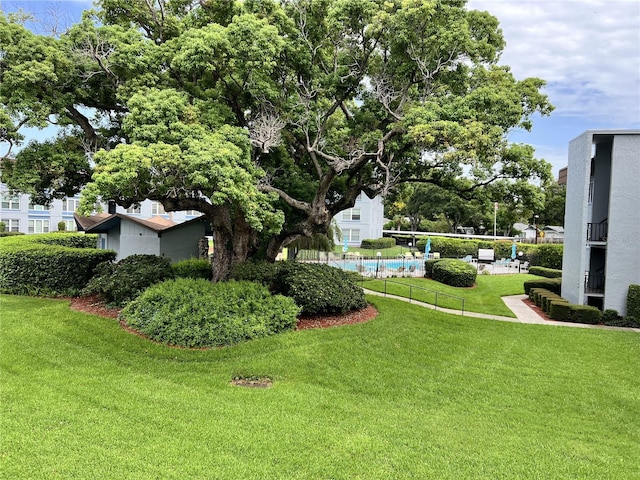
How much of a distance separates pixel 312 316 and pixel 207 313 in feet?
11.3

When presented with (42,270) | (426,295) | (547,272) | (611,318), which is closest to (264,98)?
(42,270)

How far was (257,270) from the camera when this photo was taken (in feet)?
44.2

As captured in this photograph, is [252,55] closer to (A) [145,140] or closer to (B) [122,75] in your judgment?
(A) [145,140]

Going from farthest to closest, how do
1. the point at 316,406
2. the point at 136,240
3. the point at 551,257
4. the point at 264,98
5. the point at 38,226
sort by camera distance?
the point at 38,226, the point at 551,257, the point at 136,240, the point at 264,98, the point at 316,406

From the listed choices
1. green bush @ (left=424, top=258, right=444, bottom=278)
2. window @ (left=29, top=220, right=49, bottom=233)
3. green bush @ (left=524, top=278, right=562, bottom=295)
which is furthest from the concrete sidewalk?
window @ (left=29, top=220, right=49, bottom=233)

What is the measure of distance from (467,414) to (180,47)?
12204 millimetres

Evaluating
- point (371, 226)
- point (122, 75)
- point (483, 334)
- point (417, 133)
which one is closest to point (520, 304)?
point (483, 334)

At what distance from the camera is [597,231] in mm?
16594

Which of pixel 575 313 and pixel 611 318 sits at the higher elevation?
pixel 575 313

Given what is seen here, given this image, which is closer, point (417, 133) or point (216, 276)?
point (417, 133)

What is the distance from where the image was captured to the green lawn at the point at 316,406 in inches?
204

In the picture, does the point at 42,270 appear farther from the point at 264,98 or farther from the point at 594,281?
the point at 594,281

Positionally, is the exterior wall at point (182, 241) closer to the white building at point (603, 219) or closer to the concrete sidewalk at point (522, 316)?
the concrete sidewalk at point (522, 316)

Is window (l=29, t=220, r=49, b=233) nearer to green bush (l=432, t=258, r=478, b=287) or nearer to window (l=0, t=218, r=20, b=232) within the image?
window (l=0, t=218, r=20, b=232)
